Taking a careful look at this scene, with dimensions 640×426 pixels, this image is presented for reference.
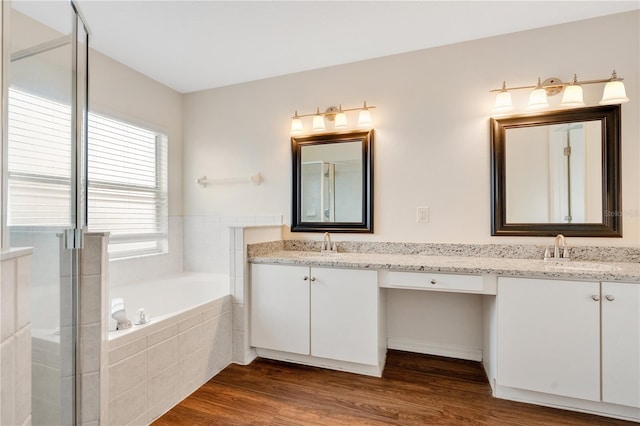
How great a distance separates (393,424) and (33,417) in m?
1.51

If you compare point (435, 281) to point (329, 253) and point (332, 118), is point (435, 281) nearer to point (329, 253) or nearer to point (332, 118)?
point (329, 253)

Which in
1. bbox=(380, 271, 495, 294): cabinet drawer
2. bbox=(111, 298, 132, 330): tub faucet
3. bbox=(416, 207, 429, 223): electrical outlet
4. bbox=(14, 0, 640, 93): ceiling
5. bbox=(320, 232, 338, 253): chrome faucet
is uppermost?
bbox=(14, 0, 640, 93): ceiling

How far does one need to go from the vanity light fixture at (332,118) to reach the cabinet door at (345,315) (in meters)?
1.21

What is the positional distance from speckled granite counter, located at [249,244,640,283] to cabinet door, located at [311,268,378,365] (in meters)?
0.08

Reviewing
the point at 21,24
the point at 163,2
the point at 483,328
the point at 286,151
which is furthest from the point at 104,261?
the point at 483,328

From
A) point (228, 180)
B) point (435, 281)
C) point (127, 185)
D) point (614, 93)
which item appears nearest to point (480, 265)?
point (435, 281)

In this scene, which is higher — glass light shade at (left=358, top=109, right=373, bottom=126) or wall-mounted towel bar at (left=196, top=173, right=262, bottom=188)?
glass light shade at (left=358, top=109, right=373, bottom=126)

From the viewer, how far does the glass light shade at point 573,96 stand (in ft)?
6.73

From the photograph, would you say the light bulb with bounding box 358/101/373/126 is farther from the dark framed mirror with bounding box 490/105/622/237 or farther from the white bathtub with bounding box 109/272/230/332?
the white bathtub with bounding box 109/272/230/332

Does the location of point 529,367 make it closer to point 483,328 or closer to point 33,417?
point 483,328

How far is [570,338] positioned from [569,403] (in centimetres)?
39

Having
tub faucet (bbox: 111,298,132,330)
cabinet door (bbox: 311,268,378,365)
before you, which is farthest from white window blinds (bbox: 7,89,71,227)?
cabinet door (bbox: 311,268,378,365)

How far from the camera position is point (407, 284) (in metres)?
2.02

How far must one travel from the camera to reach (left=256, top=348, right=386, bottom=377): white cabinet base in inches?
84.6
